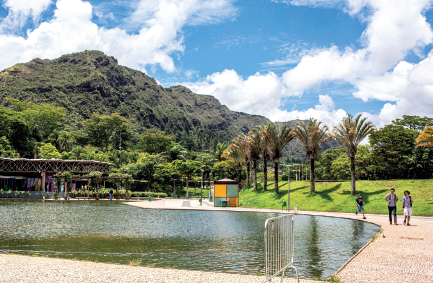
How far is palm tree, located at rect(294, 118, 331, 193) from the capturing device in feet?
110

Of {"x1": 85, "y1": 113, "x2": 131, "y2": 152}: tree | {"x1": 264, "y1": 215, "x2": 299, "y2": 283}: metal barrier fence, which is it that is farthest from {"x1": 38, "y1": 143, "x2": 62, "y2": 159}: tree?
{"x1": 264, "y1": 215, "x2": 299, "y2": 283}: metal barrier fence

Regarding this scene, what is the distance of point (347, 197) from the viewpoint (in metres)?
29.8

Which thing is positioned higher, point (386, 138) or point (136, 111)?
point (136, 111)

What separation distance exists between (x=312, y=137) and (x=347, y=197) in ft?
Answer: 24.3

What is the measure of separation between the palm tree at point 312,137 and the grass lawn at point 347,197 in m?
2.08

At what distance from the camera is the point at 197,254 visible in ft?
33.4

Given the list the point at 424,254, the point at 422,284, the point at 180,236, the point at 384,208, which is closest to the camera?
the point at 422,284

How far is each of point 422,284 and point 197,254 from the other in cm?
632

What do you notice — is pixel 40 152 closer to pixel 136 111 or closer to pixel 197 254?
pixel 197 254

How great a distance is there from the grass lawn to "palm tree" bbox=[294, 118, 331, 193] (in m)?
2.08

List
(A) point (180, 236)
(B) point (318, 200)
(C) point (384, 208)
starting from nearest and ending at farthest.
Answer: (A) point (180, 236), (C) point (384, 208), (B) point (318, 200)

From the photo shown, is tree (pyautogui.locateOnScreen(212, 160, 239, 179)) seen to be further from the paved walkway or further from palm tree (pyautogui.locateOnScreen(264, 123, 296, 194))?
the paved walkway

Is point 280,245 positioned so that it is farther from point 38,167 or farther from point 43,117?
point 43,117

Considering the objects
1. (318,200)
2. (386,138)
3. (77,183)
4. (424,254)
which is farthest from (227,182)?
(77,183)
